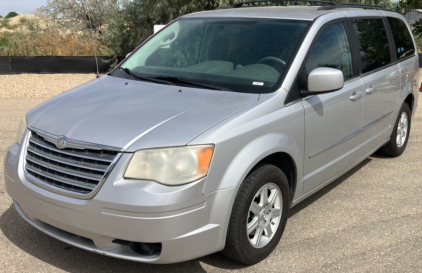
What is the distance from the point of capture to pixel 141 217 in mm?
2963

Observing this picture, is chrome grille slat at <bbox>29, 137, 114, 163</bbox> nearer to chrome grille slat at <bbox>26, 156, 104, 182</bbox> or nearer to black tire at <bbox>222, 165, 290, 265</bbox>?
chrome grille slat at <bbox>26, 156, 104, 182</bbox>

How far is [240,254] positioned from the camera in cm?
346

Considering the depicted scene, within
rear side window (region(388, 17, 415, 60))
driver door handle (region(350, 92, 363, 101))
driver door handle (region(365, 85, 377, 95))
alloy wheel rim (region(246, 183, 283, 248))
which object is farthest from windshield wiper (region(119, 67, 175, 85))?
rear side window (region(388, 17, 415, 60))

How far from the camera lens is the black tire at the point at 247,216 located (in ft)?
10.9

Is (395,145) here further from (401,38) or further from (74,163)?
(74,163)

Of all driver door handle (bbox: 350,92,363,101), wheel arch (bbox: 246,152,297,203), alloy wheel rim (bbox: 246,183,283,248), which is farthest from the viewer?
driver door handle (bbox: 350,92,363,101)

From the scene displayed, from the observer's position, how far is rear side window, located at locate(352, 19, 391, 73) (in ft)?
16.6

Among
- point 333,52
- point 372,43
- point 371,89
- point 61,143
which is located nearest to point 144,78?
point 61,143

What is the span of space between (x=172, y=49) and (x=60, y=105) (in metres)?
1.35

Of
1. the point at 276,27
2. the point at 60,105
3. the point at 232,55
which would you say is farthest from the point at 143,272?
the point at 276,27

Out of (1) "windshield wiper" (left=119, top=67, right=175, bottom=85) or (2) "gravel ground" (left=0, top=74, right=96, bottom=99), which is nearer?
(1) "windshield wiper" (left=119, top=67, right=175, bottom=85)

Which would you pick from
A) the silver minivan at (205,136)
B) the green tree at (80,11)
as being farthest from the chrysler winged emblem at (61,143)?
the green tree at (80,11)

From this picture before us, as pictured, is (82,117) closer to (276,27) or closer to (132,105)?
(132,105)

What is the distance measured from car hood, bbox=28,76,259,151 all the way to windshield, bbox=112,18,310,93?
203mm
